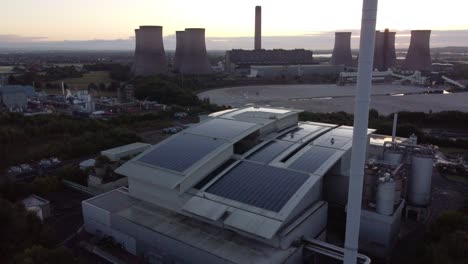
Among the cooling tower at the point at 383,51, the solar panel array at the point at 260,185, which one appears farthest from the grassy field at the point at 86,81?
the cooling tower at the point at 383,51

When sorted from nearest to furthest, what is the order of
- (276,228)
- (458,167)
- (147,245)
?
1. (276,228)
2. (147,245)
3. (458,167)

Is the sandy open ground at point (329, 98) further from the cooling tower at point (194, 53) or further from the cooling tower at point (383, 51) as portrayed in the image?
the cooling tower at point (383, 51)

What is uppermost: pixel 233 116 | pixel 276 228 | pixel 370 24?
pixel 370 24

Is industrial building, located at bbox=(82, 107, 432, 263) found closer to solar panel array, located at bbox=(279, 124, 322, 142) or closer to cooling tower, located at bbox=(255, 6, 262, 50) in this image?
solar panel array, located at bbox=(279, 124, 322, 142)

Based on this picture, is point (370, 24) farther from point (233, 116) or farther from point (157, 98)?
point (157, 98)

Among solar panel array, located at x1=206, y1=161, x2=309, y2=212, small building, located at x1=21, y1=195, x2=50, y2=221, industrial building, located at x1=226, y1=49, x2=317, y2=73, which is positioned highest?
industrial building, located at x1=226, y1=49, x2=317, y2=73

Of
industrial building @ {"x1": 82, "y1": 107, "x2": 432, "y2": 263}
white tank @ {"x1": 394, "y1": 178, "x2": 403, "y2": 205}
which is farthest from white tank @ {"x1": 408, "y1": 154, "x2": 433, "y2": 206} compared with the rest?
white tank @ {"x1": 394, "y1": 178, "x2": 403, "y2": 205}

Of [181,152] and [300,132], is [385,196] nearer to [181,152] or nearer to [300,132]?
[300,132]

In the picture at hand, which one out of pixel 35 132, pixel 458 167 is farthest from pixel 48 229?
pixel 458 167
